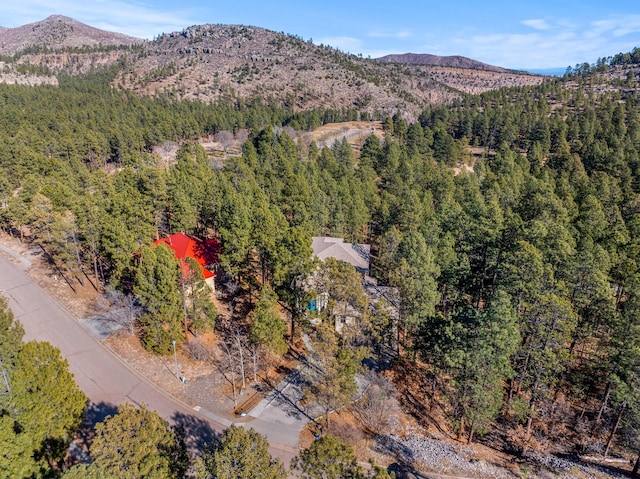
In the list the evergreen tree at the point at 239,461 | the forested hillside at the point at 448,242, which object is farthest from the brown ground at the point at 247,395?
the evergreen tree at the point at 239,461

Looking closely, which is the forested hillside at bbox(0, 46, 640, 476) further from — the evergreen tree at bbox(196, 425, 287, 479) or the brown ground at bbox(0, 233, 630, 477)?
the evergreen tree at bbox(196, 425, 287, 479)

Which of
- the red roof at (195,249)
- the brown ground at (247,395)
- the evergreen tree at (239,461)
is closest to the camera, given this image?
the evergreen tree at (239,461)

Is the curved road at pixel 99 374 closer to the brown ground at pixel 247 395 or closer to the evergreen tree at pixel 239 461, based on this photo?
the brown ground at pixel 247 395

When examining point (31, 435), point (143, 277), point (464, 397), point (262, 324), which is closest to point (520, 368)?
point (464, 397)

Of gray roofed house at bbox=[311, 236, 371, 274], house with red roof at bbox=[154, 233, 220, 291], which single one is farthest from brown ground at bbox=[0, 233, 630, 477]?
gray roofed house at bbox=[311, 236, 371, 274]

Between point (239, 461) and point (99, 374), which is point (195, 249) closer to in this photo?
point (99, 374)

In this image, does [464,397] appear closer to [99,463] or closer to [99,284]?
[99,463]
